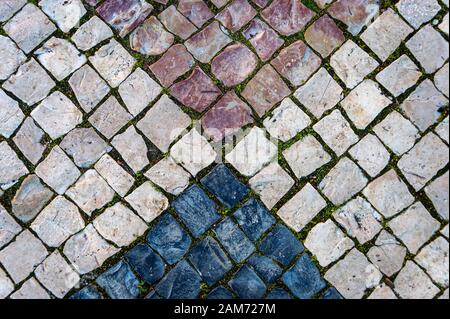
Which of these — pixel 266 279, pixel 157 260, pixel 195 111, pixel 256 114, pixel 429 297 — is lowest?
pixel 429 297

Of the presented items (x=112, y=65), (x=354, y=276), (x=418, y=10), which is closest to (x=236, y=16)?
(x=112, y=65)

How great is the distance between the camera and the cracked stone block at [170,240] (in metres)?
3.92

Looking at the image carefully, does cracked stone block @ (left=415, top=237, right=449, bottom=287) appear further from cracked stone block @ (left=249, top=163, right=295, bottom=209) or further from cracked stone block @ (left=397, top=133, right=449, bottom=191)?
cracked stone block @ (left=249, top=163, right=295, bottom=209)

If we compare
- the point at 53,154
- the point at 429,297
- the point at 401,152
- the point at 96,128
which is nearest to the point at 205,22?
the point at 96,128

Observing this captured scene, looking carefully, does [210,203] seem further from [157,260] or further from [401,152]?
[401,152]

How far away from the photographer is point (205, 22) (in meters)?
4.00

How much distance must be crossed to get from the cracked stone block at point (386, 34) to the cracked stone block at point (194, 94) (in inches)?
49.1

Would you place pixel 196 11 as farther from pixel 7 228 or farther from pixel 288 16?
pixel 7 228

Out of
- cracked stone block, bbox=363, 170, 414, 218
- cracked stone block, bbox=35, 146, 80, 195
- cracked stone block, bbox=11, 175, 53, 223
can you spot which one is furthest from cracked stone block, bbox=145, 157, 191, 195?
cracked stone block, bbox=363, 170, 414, 218

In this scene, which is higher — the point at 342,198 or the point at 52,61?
the point at 52,61

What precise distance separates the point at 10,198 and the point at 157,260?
1.21 m

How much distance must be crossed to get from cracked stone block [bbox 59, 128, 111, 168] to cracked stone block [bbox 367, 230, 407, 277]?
2.15m

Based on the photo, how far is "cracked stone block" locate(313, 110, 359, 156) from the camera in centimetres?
393

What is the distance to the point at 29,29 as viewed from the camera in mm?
3994
